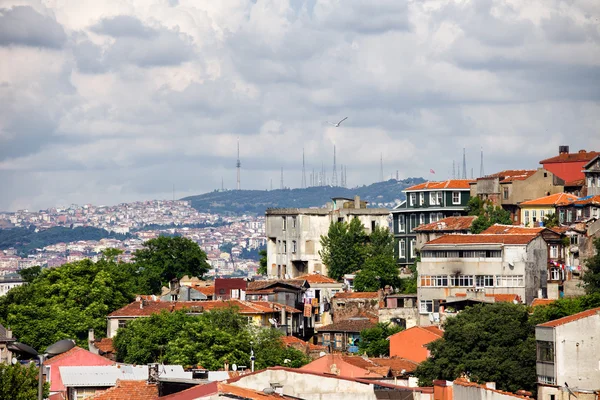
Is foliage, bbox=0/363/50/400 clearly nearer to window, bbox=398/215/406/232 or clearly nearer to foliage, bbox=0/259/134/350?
foliage, bbox=0/259/134/350

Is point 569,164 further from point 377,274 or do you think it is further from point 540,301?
point 540,301

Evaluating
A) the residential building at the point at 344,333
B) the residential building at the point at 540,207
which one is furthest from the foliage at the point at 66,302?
the residential building at the point at 540,207

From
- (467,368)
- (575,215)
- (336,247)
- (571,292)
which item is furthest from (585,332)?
(336,247)

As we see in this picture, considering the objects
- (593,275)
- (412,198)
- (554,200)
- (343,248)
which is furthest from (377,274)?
(593,275)

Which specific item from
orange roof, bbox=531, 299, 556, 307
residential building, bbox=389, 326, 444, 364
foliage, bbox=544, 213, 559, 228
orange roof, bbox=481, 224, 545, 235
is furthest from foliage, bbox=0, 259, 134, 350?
foliage, bbox=544, 213, 559, 228

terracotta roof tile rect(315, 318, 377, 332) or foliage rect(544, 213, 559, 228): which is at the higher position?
foliage rect(544, 213, 559, 228)

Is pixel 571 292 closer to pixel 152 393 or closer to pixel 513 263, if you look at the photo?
pixel 513 263

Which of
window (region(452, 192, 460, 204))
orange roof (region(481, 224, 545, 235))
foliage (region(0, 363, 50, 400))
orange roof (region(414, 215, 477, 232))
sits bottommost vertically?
foliage (region(0, 363, 50, 400))

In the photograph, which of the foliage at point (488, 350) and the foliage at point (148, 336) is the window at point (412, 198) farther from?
the foliage at point (488, 350)
